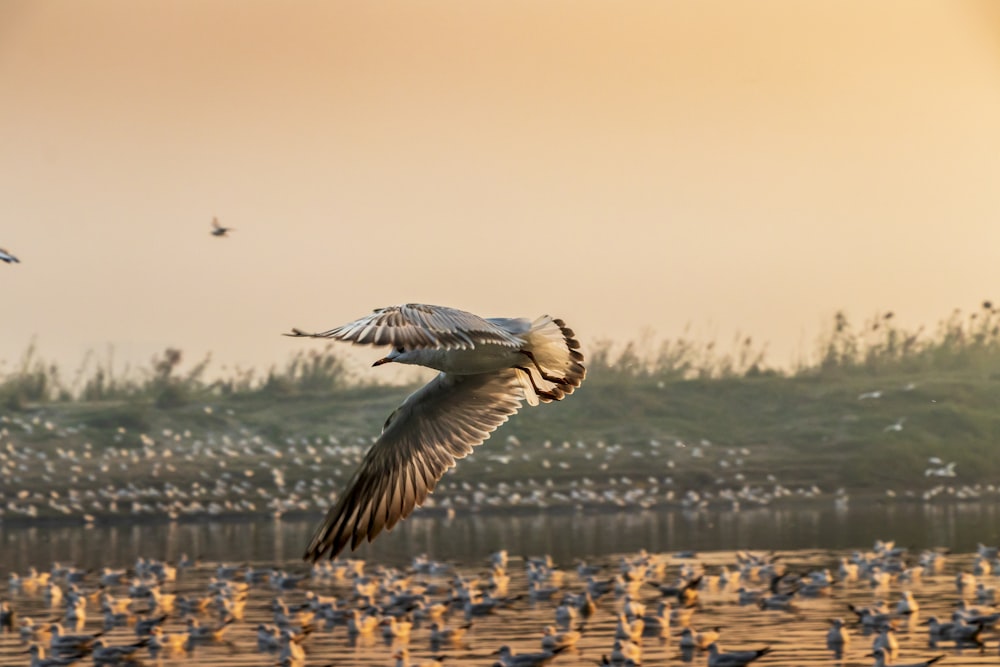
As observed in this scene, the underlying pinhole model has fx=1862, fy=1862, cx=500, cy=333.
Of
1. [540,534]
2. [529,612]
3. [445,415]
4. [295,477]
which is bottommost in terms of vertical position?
[529,612]

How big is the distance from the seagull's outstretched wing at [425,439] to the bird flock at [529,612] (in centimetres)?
765

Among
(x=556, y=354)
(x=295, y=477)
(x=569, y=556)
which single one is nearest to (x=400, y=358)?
(x=556, y=354)

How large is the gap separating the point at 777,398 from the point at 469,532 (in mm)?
14357

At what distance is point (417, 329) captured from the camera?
8.20 m

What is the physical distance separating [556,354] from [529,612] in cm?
1382

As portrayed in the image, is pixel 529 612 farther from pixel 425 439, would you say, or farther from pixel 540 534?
pixel 425 439

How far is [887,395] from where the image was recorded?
48125 millimetres

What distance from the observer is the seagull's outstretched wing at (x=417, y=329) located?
313 inches

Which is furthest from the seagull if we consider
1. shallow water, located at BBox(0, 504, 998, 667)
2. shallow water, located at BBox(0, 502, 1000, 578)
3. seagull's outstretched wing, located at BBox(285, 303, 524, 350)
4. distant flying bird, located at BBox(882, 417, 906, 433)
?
distant flying bird, located at BBox(882, 417, 906, 433)

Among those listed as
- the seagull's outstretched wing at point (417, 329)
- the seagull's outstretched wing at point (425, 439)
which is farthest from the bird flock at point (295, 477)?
the seagull's outstretched wing at point (417, 329)

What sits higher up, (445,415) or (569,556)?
(445,415)

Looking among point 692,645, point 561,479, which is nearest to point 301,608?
point 692,645

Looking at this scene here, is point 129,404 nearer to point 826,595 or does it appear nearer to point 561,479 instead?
point 561,479

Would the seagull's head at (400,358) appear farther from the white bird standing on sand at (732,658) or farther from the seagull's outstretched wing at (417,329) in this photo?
the white bird standing on sand at (732,658)
